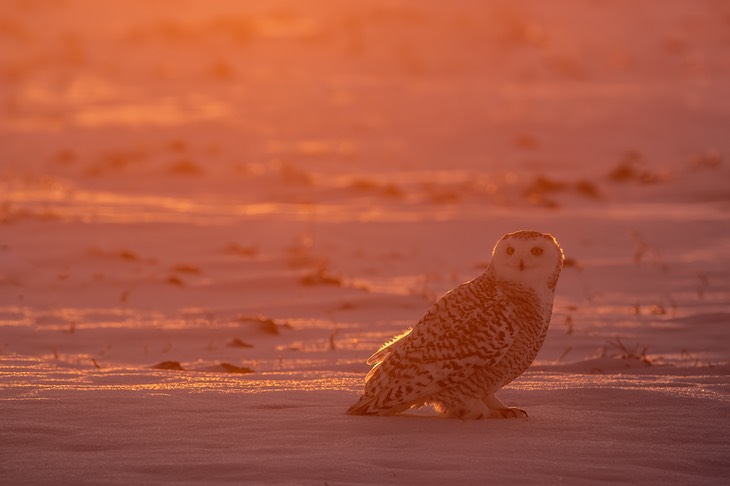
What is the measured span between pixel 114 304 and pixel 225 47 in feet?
55.2

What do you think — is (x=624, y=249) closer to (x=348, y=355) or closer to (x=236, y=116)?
(x=348, y=355)

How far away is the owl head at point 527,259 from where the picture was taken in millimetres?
5375

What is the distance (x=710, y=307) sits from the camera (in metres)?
8.98

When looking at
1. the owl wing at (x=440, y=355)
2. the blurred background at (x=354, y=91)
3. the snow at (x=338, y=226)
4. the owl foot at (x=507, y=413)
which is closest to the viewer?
the snow at (x=338, y=226)

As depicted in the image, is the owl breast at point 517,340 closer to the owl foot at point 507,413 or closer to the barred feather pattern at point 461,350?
the barred feather pattern at point 461,350

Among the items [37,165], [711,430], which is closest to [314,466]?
[711,430]

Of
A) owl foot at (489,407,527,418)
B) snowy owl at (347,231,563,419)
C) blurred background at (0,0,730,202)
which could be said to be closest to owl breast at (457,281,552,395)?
snowy owl at (347,231,563,419)

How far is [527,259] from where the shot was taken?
5375 millimetres

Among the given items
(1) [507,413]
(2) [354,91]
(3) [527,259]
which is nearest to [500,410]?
(1) [507,413]

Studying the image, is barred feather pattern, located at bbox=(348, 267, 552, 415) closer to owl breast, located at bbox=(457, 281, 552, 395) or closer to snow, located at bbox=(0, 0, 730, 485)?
owl breast, located at bbox=(457, 281, 552, 395)

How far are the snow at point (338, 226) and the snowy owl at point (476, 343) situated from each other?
0.47 ft

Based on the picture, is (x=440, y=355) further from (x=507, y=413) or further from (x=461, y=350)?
(x=507, y=413)

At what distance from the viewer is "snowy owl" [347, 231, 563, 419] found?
16.9 ft

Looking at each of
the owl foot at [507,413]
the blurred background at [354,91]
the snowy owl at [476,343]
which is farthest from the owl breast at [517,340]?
the blurred background at [354,91]
